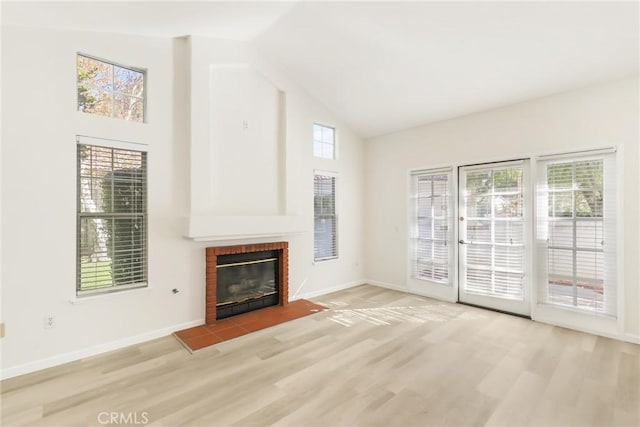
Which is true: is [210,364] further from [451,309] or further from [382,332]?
[451,309]

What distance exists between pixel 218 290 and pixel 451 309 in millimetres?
3339

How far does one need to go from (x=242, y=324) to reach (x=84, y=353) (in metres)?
1.60

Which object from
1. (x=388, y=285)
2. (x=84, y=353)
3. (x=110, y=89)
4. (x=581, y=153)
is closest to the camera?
(x=84, y=353)

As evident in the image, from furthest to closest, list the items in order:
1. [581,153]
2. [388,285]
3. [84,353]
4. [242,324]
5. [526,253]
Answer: [388,285], [526,253], [242,324], [581,153], [84,353]

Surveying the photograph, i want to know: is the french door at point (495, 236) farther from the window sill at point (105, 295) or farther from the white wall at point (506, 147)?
the window sill at point (105, 295)

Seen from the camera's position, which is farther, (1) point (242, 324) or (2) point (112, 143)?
(1) point (242, 324)

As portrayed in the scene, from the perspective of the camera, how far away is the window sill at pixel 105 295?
10.1ft

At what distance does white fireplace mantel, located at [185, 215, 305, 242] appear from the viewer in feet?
12.1

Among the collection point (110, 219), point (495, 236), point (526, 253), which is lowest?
point (526, 253)

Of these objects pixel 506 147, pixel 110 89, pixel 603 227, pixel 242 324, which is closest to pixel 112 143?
pixel 110 89

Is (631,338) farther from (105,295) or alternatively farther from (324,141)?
(105,295)

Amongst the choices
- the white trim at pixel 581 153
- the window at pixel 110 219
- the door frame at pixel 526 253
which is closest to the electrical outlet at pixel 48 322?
the window at pixel 110 219

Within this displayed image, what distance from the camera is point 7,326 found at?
2.73 metres

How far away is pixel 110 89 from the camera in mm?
3348
